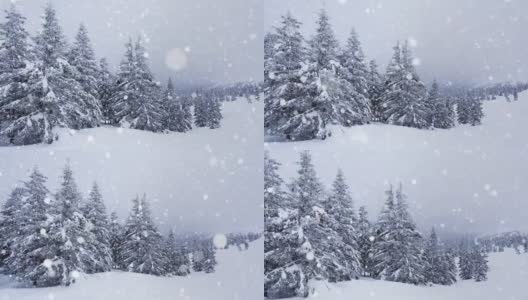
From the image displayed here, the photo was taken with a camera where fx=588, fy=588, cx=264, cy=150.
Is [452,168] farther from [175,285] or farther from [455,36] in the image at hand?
[175,285]

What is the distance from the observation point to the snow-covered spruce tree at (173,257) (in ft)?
13.2

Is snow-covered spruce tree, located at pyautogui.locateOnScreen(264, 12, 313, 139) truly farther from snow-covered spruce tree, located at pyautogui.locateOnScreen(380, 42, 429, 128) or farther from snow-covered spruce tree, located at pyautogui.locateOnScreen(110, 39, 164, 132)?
snow-covered spruce tree, located at pyautogui.locateOnScreen(110, 39, 164, 132)

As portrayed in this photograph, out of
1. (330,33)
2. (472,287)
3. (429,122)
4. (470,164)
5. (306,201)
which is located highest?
(330,33)

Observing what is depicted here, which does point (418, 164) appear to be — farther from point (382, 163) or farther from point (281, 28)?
point (281, 28)

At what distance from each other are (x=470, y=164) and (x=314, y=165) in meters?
1.05

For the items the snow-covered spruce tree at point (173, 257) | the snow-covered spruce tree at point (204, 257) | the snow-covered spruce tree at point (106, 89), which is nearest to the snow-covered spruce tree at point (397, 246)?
the snow-covered spruce tree at point (204, 257)

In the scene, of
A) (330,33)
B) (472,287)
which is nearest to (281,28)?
(330,33)

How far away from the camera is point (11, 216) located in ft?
12.1

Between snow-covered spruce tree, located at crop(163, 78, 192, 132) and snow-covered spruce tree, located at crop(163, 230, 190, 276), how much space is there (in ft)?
2.43

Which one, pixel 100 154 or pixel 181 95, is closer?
pixel 100 154

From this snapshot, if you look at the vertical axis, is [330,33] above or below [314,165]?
above

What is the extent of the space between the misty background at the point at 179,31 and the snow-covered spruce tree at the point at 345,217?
1.02m

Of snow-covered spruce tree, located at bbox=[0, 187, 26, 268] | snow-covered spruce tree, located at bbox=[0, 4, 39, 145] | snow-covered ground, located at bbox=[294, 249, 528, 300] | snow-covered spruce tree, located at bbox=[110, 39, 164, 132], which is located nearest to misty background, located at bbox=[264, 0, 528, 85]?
snow-covered ground, located at bbox=[294, 249, 528, 300]

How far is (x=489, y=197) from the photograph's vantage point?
3951mm
